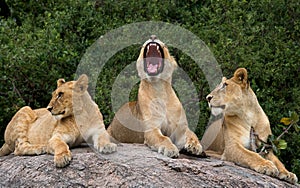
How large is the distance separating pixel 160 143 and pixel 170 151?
0.57 feet

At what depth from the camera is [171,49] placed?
976cm

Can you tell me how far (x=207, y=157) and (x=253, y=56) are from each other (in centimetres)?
294

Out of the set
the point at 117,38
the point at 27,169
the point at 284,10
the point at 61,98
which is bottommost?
the point at 27,169

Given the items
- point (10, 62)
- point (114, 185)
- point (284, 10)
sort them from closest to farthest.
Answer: point (114, 185), point (10, 62), point (284, 10)

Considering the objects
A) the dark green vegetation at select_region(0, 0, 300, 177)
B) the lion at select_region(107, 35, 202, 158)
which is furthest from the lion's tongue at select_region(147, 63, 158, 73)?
the dark green vegetation at select_region(0, 0, 300, 177)

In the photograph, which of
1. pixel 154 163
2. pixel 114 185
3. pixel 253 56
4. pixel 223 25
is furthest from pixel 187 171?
pixel 223 25

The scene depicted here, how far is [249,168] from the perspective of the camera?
639 cm

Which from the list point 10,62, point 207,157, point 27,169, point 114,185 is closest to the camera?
point 114,185

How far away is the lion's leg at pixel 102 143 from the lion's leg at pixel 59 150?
289mm

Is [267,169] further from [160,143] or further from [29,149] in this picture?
[29,149]

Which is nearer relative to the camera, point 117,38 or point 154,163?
point 154,163

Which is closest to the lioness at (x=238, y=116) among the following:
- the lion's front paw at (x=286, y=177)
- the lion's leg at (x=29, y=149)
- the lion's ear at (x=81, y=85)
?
the lion's front paw at (x=286, y=177)

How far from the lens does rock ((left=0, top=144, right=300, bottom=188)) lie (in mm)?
5797

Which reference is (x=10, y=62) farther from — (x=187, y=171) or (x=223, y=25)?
(x=187, y=171)
